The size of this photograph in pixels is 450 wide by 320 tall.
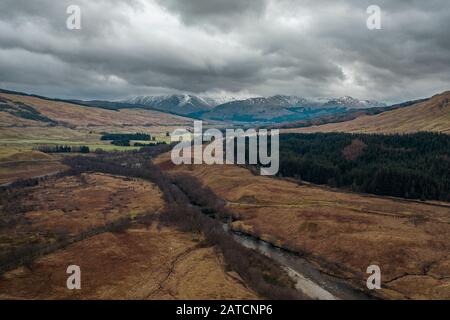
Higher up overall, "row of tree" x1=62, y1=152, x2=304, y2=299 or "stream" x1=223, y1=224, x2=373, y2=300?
"row of tree" x1=62, y1=152, x2=304, y2=299

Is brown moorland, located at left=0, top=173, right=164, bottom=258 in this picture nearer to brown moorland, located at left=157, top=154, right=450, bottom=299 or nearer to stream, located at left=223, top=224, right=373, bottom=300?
brown moorland, located at left=157, top=154, right=450, bottom=299

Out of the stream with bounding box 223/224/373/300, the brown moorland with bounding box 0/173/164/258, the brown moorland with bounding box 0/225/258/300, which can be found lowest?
the stream with bounding box 223/224/373/300

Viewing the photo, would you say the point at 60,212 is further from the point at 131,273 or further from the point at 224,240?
the point at 224,240

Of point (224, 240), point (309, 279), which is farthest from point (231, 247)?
point (309, 279)

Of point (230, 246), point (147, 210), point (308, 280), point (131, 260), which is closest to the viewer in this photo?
point (308, 280)

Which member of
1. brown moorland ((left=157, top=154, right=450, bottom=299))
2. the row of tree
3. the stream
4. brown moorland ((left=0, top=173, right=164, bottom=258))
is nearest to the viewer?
the stream

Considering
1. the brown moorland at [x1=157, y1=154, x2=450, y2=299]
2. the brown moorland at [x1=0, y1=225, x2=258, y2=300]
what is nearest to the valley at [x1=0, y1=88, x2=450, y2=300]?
the brown moorland at [x1=0, y1=225, x2=258, y2=300]

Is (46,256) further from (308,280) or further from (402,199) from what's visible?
(402,199)

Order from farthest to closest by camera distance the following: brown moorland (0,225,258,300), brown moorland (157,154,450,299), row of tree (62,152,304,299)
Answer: brown moorland (157,154,450,299), row of tree (62,152,304,299), brown moorland (0,225,258,300)

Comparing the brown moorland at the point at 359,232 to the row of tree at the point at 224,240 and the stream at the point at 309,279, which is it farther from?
the row of tree at the point at 224,240

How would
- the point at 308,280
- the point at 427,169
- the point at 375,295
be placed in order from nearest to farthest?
1. the point at 375,295
2. the point at 308,280
3. the point at 427,169
